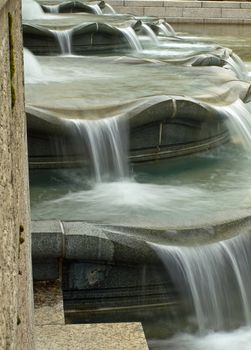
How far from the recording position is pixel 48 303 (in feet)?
12.8

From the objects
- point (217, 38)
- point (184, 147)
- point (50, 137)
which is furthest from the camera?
point (217, 38)

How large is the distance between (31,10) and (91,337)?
11.3 metres

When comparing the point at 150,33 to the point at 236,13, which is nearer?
the point at 150,33

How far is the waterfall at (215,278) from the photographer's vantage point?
4.50 m

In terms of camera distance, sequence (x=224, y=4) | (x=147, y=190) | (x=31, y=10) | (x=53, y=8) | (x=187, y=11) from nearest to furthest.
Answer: (x=147, y=190) → (x=31, y=10) → (x=53, y=8) → (x=187, y=11) → (x=224, y=4)

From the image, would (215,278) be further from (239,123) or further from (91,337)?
(239,123)

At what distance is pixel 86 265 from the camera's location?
4.36m

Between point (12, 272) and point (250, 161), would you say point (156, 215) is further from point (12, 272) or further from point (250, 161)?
point (12, 272)

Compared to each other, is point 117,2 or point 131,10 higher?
point 117,2

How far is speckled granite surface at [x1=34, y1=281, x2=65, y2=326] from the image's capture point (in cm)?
369

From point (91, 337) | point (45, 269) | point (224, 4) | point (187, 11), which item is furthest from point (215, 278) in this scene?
point (224, 4)

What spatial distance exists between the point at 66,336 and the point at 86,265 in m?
0.92

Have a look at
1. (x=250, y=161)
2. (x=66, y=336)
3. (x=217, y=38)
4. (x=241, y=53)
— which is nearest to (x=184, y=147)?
(x=250, y=161)

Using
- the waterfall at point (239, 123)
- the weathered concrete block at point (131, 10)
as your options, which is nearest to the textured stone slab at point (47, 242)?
the waterfall at point (239, 123)
